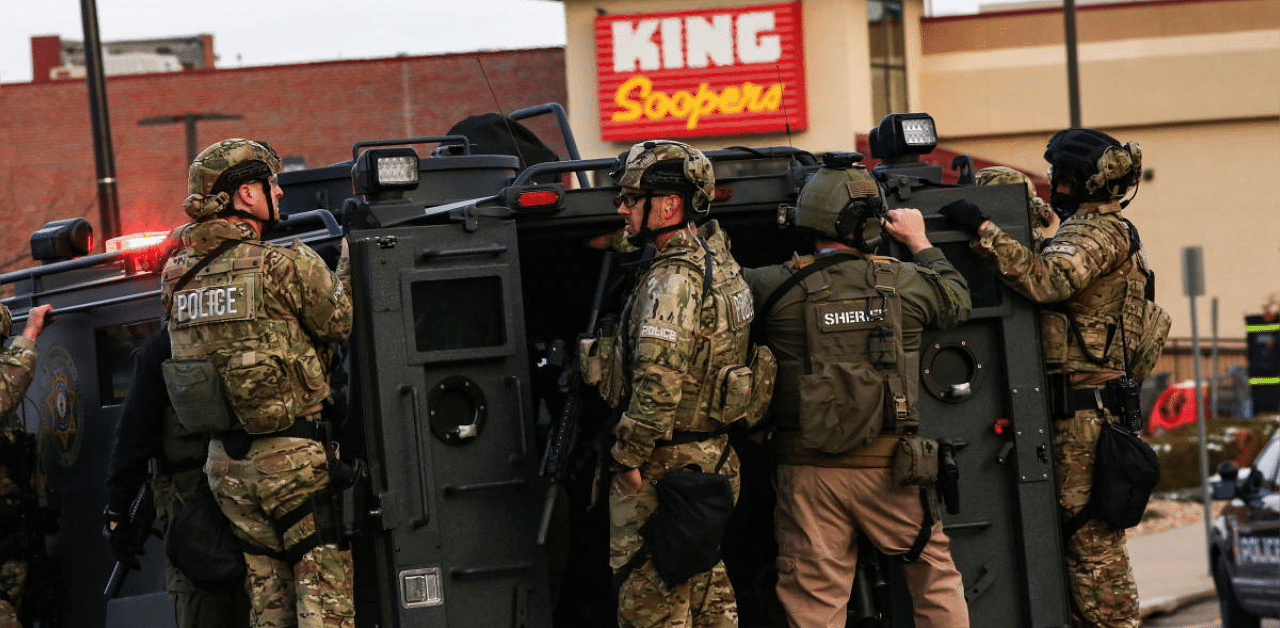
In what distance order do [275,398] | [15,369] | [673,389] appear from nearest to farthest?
1. [673,389]
2. [275,398]
3. [15,369]

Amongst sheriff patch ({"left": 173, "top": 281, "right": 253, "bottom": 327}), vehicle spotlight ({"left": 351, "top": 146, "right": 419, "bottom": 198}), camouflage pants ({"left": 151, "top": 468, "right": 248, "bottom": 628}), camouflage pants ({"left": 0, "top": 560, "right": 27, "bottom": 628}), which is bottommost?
camouflage pants ({"left": 0, "top": 560, "right": 27, "bottom": 628})

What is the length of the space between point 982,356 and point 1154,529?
43.4 feet

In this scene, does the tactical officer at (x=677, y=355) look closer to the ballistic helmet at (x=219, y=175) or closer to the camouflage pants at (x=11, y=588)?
the ballistic helmet at (x=219, y=175)

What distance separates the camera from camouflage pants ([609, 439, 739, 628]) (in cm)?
705

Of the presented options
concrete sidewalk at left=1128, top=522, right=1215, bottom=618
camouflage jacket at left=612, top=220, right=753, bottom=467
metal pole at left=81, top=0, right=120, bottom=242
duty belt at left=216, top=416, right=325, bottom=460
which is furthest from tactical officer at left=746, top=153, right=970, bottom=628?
metal pole at left=81, top=0, right=120, bottom=242

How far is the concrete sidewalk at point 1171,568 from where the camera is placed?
14.7m

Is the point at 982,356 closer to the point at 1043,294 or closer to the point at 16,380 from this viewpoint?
the point at 1043,294

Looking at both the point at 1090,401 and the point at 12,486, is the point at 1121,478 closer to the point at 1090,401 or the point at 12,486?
the point at 1090,401

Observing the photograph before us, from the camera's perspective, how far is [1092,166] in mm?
8055

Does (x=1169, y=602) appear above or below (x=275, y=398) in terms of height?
below

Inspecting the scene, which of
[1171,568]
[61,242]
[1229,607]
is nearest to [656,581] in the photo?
[61,242]

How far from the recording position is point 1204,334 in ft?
117

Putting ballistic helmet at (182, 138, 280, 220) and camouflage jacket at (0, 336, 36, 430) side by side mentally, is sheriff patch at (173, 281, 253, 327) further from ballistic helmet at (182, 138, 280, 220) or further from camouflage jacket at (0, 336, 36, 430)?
camouflage jacket at (0, 336, 36, 430)

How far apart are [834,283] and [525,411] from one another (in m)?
1.21
